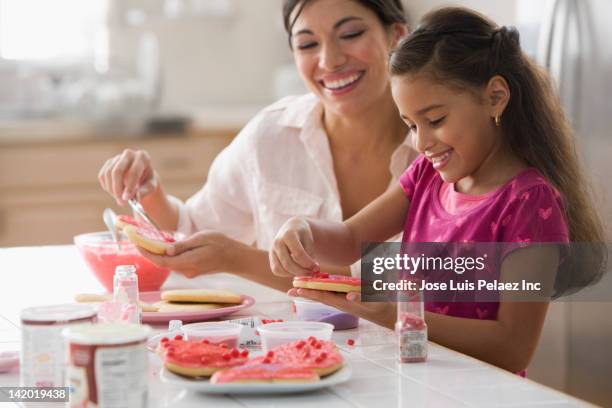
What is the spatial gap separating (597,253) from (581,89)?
43.7 inches

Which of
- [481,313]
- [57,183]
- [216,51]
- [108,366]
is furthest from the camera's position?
[216,51]

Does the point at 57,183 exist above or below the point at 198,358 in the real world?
above

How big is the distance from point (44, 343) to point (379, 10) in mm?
1318

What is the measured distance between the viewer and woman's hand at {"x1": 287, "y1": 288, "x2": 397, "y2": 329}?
151cm

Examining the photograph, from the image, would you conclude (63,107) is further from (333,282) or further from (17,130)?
(333,282)

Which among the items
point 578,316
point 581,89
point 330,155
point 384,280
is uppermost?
point 581,89

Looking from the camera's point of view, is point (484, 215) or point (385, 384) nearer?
point (385, 384)

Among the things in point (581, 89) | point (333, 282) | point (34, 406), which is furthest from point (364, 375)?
point (581, 89)

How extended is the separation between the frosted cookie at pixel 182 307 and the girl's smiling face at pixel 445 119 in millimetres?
458

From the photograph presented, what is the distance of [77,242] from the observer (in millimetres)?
2012

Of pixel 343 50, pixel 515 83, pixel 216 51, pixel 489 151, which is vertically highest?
pixel 216 51

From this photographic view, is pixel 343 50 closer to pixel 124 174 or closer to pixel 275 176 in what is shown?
pixel 275 176

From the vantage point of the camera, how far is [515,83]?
1769 mm

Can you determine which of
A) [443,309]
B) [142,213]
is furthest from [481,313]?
[142,213]
